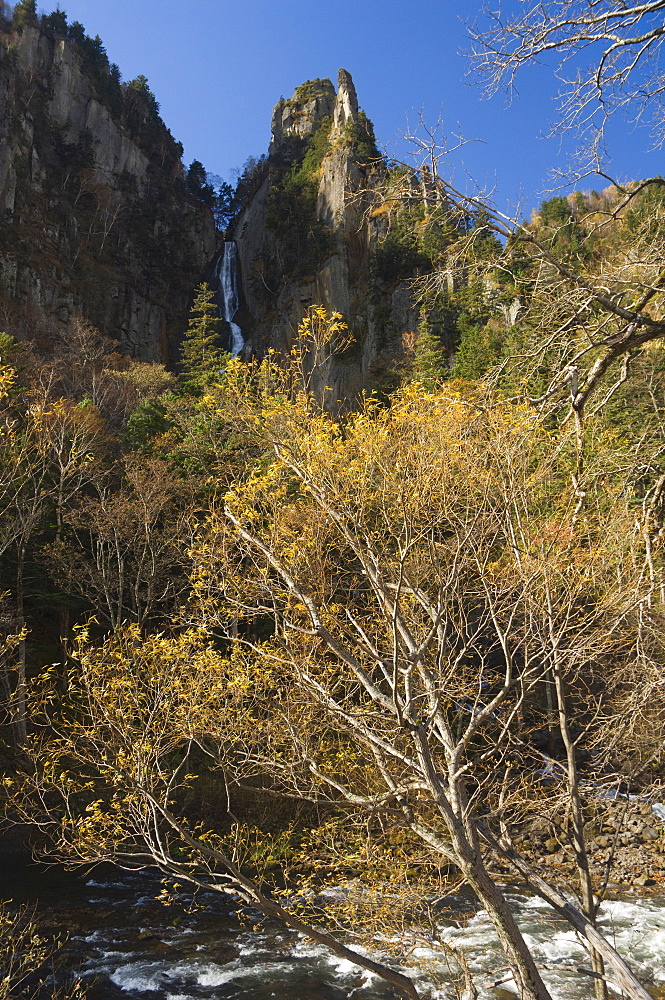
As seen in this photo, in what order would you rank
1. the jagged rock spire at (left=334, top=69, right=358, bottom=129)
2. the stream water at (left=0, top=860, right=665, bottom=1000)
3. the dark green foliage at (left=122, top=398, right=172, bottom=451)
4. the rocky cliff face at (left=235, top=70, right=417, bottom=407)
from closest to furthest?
1. the stream water at (left=0, top=860, right=665, bottom=1000)
2. the dark green foliage at (left=122, top=398, right=172, bottom=451)
3. the rocky cliff face at (left=235, top=70, right=417, bottom=407)
4. the jagged rock spire at (left=334, top=69, right=358, bottom=129)

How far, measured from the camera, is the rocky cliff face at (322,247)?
41906mm

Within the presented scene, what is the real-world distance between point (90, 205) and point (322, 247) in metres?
22.3

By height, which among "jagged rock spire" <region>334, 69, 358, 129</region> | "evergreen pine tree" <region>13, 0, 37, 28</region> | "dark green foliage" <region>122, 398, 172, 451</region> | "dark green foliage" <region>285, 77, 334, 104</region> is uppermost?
"evergreen pine tree" <region>13, 0, 37, 28</region>

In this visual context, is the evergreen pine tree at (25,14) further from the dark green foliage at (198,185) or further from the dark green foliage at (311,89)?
the dark green foliage at (311,89)

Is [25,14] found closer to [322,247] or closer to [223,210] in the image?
[223,210]

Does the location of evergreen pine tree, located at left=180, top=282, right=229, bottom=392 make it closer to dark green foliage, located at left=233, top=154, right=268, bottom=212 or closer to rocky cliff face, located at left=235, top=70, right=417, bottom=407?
rocky cliff face, located at left=235, top=70, right=417, bottom=407

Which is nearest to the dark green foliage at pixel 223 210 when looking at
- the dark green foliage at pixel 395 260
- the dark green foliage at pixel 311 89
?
the dark green foliage at pixel 311 89

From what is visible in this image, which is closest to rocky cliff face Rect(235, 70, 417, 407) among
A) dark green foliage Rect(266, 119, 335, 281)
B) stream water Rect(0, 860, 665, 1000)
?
dark green foliage Rect(266, 119, 335, 281)

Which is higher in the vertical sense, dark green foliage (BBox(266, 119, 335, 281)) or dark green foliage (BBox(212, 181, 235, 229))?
dark green foliage (BBox(212, 181, 235, 229))

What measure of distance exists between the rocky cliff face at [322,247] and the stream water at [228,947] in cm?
3076

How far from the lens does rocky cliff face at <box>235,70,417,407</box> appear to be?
41.9 metres

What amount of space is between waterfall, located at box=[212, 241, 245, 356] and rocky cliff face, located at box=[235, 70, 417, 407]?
39.4 inches

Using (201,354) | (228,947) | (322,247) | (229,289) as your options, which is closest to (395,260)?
(322,247)

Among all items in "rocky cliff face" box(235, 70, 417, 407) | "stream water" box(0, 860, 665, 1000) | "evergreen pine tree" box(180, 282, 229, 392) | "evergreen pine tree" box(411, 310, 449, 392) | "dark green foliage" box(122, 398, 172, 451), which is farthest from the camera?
"rocky cliff face" box(235, 70, 417, 407)
